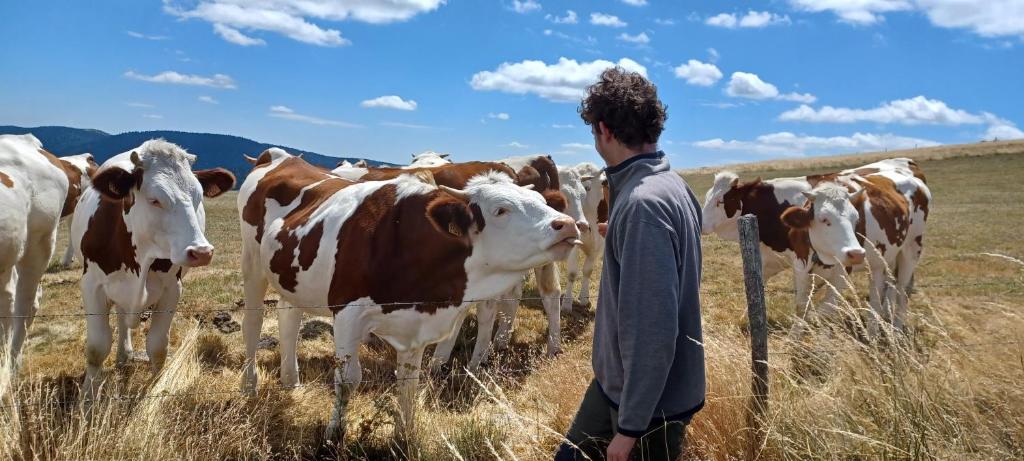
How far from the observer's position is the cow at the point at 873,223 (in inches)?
295

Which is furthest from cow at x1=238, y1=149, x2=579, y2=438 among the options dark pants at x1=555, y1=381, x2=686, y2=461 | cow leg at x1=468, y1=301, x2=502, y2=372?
cow leg at x1=468, y1=301, x2=502, y2=372

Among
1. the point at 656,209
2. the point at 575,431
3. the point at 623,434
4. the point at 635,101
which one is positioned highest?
the point at 635,101

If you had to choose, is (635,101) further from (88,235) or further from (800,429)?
(88,235)

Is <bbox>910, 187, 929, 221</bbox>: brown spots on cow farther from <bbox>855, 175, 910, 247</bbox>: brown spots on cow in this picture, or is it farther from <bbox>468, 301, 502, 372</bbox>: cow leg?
<bbox>468, 301, 502, 372</bbox>: cow leg

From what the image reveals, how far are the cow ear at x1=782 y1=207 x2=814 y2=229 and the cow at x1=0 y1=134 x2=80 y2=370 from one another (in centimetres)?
749

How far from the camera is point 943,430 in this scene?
3250mm

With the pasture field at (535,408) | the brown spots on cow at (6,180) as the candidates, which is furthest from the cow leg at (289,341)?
the brown spots on cow at (6,180)

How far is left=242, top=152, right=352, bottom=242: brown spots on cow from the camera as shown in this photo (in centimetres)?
574

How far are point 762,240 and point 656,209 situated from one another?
7.35 meters

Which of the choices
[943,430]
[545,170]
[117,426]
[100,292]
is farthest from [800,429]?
[100,292]

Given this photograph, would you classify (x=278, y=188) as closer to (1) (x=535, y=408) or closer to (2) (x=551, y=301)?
(1) (x=535, y=408)

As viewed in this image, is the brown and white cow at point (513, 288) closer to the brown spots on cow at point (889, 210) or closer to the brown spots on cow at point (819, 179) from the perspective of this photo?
the brown spots on cow at point (819, 179)

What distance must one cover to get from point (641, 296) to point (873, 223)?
7207 mm

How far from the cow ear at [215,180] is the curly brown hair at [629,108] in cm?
413
